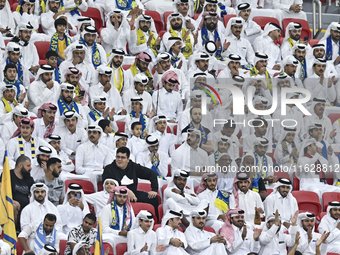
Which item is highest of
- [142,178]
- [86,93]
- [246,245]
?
[86,93]

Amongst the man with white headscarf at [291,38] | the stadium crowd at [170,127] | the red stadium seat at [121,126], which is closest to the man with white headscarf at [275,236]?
the stadium crowd at [170,127]

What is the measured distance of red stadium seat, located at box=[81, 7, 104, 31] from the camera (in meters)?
13.8

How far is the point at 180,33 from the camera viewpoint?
13312 millimetres

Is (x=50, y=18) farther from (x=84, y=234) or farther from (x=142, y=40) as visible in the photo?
(x=84, y=234)

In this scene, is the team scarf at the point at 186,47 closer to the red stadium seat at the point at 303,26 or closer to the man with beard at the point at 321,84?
the man with beard at the point at 321,84

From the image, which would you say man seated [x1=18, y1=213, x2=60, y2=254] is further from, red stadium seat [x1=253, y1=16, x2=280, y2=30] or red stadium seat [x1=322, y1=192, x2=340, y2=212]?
red stadium seat [x1=253, y1=16, x2=280, y2=30]

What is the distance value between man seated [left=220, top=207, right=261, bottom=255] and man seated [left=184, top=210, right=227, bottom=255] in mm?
150

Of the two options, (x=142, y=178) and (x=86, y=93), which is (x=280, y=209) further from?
(x=86, y=93)

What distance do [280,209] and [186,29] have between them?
4.11m

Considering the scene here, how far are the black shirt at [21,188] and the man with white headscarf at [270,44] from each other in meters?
5.50

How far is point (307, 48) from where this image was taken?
13547 mm

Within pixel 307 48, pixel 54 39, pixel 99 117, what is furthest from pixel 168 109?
pixel 307 48

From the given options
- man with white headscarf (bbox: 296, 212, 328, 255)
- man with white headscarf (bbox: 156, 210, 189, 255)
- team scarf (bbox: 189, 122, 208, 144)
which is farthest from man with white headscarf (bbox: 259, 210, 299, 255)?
team scarf (bbox: 189, 122, 208, 144)

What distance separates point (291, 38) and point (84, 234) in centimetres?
629
